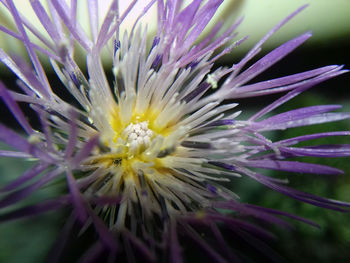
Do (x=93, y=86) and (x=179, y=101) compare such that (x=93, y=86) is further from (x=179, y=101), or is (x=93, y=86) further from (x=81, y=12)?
(x=81, y=12)

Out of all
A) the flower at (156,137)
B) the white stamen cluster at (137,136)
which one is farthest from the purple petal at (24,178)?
the white stamen cluster at (137,136)

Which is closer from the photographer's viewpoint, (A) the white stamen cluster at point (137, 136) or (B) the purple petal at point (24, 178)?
(B) the purple petal at point (24, 178)

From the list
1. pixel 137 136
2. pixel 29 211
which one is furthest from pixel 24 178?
pixel 137 136

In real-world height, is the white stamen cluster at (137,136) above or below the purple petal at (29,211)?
above

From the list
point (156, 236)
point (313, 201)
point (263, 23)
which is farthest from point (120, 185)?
point (263, 23)

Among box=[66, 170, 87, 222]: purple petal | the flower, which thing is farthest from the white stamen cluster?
box=[66, 170, 87, 222]: purple petal

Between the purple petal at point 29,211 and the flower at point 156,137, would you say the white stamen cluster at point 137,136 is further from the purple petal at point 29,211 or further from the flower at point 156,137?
the purple petal at point 29,211

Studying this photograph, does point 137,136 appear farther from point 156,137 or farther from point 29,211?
point 29,211
